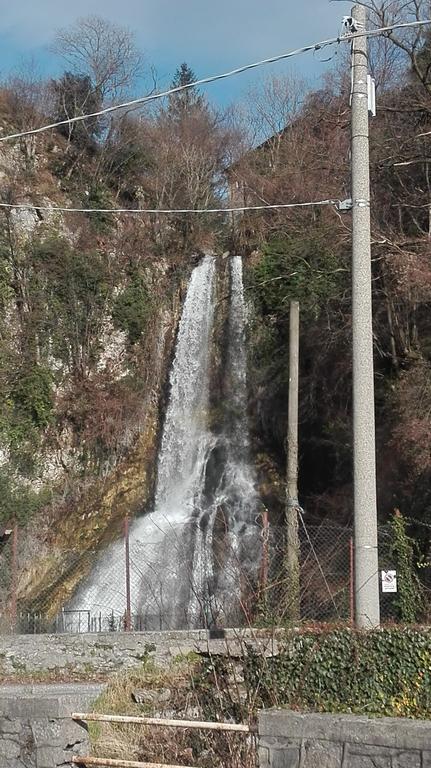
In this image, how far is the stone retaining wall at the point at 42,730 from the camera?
220 inches

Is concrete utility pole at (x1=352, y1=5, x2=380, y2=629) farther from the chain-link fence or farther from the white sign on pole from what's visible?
the chain-link fence

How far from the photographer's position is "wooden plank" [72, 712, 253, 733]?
17.6ft

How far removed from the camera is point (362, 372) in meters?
7.02

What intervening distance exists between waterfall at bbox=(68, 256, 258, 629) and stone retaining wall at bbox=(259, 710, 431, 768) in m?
6.00

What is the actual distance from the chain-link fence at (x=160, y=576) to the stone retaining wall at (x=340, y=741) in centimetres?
584

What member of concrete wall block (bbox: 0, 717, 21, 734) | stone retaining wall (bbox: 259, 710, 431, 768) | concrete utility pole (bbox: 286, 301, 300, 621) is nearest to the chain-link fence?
concrete utility pole (bbox: 286, 301, 300, 621)

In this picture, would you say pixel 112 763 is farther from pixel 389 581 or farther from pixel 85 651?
pixel 85 651

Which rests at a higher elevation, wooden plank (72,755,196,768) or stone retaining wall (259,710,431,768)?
stone retaining wall (259,710,431,768)

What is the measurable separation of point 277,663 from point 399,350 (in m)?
14.9

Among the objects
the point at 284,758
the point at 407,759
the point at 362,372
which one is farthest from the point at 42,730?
the point at 362,372

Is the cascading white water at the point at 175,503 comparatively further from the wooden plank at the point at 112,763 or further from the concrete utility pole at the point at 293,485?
the wooden plank at the point at 112,763

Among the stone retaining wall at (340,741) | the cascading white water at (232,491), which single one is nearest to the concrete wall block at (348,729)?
the stone retaining wall at (340,741)

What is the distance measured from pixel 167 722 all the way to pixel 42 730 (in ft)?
2.84

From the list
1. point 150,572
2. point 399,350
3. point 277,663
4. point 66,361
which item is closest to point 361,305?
point 277,663
